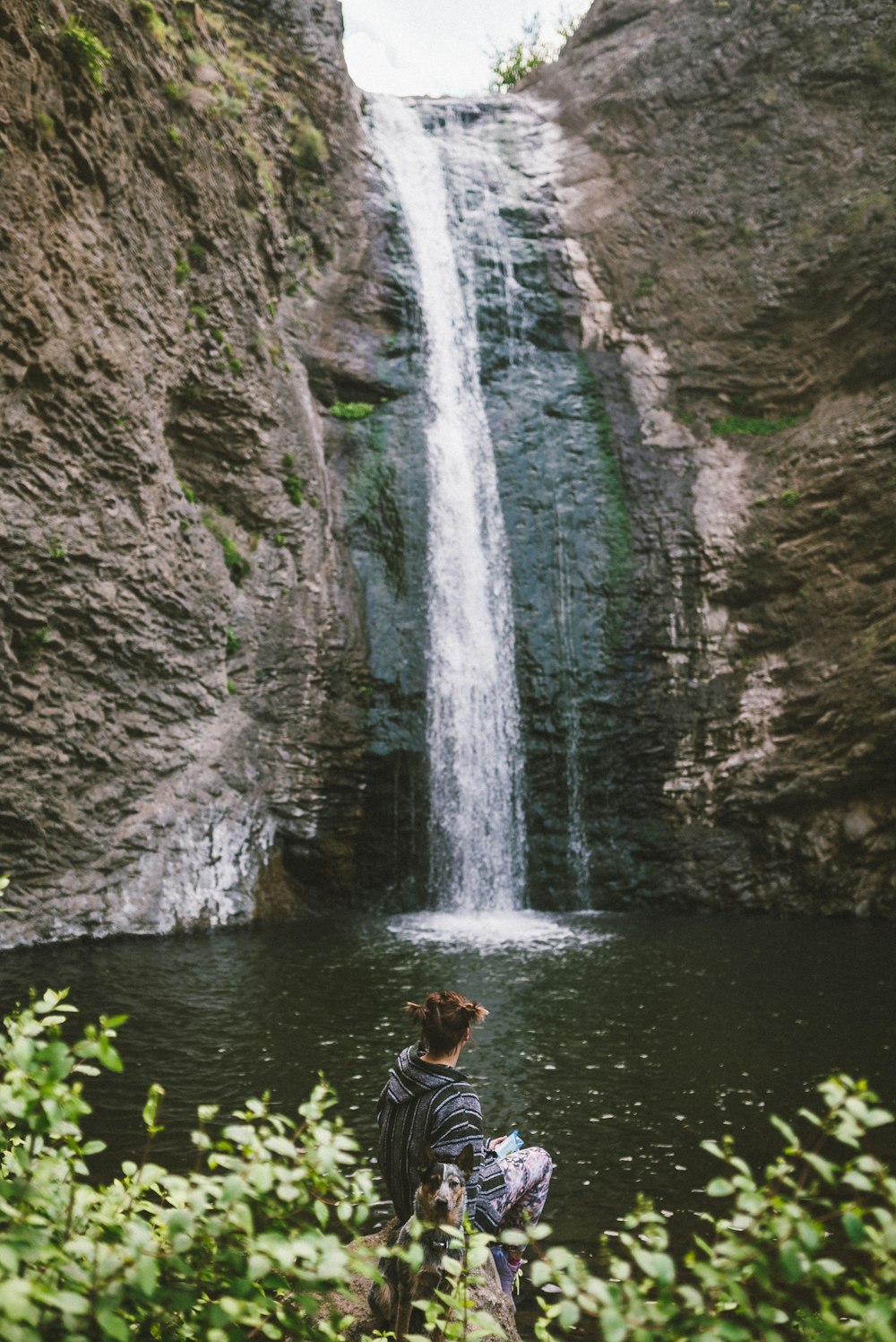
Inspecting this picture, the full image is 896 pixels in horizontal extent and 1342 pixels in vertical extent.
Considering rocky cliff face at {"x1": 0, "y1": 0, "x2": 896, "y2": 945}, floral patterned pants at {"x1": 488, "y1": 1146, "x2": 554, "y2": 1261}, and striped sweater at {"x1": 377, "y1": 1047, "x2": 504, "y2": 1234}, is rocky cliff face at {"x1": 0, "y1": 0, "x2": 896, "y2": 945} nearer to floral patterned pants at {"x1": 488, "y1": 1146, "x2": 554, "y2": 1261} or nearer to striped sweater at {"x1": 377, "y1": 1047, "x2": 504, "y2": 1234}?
floral patterned pants at {"x1": 488, "y1": 1146, "x2": 554, "y2": 1261}

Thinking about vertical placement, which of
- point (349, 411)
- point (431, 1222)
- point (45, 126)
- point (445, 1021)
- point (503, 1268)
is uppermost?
point (349, 411)

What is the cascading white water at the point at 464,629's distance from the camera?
52.4 ft

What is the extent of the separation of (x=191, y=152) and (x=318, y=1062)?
14403 millimetres

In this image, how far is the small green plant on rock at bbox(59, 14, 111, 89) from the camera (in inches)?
457

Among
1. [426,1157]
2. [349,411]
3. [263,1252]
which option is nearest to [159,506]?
[349,411]

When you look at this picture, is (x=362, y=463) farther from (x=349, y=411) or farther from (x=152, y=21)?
(x=152, y=21)

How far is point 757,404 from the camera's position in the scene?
19328 millimetres

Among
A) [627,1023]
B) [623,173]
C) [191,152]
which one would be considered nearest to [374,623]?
A: [191,152]

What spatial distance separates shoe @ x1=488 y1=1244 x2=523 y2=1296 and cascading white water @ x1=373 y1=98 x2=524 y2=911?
11.9m

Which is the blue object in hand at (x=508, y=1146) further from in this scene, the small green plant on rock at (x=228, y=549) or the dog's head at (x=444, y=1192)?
the small green plant on rock at (x=228, y=549)

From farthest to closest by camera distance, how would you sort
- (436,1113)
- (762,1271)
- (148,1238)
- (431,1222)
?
(436,1113), (431,1222), (148,1238), (762,1271)

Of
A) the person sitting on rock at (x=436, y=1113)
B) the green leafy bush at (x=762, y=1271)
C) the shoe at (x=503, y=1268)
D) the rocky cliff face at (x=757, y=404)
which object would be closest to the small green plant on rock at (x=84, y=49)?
the rocky cliff face at (x=757, y=404)

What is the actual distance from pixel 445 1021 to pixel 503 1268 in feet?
4.27

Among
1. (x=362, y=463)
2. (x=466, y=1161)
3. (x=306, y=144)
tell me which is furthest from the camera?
(x=306, y=144)
